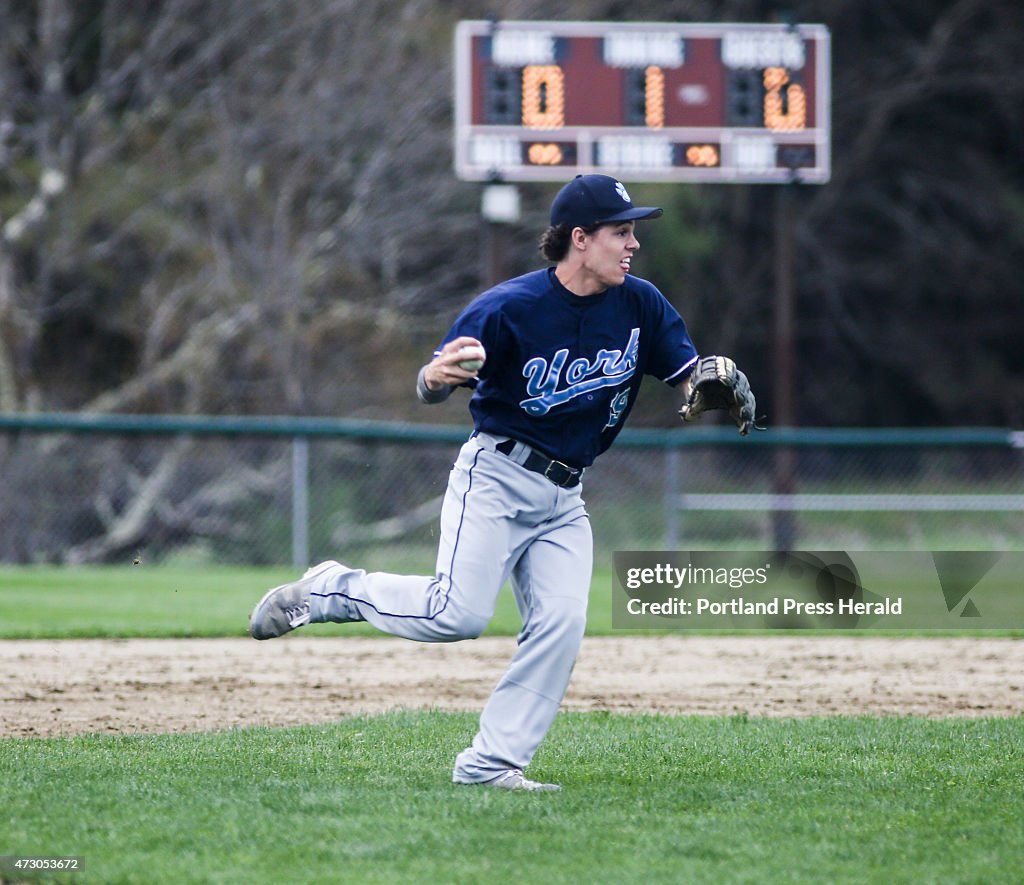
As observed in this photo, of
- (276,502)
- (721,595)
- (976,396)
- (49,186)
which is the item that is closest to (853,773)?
(721,595)

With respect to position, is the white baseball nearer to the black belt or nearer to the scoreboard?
the black belt

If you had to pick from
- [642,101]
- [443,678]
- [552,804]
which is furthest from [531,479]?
[642,101]

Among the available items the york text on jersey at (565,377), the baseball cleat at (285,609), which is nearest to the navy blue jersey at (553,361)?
the york text on jersey at (565,377)

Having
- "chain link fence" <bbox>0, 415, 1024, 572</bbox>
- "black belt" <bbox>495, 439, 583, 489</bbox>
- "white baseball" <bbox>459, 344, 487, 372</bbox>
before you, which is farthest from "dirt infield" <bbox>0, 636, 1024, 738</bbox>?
"chain link fence" <bbox>0, 415, 1024, 572</bbox>

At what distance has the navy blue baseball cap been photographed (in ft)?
15.1

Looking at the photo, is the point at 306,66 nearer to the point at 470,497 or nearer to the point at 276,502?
the point at 276,502

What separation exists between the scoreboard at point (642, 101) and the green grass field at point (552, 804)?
771 cm

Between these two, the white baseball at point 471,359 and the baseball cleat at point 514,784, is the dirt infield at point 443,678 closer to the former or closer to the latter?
the baseball cleat at point 514,784

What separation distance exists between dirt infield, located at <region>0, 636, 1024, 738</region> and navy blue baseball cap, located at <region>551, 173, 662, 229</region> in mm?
2602

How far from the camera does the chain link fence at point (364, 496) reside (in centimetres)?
1416

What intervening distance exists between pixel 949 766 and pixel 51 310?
14911 mm

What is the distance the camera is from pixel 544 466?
4633 millimetres

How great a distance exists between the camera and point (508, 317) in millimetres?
4574

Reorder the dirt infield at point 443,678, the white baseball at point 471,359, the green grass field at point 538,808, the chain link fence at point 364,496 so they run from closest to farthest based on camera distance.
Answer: the green grass field at point 538,808
the white baseball at point 471,359
the dirt infield at point 443,678
the chain link fence at point 364,496
